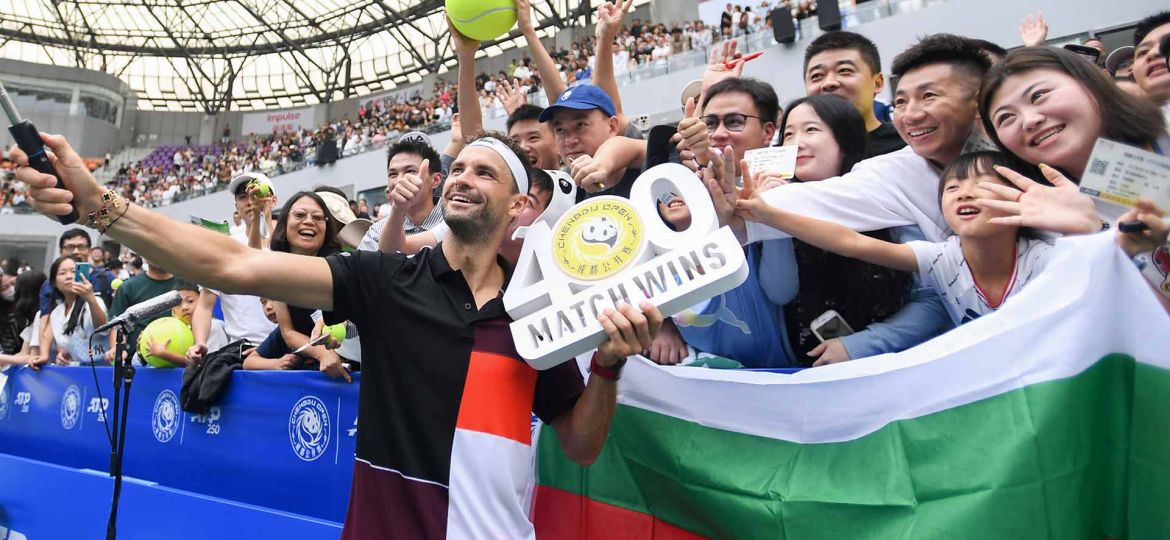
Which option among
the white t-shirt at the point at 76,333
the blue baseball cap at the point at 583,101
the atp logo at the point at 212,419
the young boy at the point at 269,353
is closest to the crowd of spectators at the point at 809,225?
A: the blue baseball cap at the point at 583,101

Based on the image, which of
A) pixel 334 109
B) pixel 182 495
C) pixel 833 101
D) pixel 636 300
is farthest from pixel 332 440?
pixel 334 109

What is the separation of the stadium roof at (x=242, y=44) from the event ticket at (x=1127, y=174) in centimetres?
2730

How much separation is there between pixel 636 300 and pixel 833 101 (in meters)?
1.17

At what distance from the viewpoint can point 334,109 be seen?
3334cm

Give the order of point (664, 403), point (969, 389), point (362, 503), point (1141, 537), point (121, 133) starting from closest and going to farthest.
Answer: point (1141, 537), point (969, 389), point (362, 503), point (664, 403), point (121, 133)

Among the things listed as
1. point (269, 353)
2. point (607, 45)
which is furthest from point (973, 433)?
point (269, 353)

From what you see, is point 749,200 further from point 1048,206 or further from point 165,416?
point 165,416

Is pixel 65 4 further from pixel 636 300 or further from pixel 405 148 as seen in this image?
pixel 636 300

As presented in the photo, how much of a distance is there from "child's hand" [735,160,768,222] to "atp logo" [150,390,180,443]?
3454mm

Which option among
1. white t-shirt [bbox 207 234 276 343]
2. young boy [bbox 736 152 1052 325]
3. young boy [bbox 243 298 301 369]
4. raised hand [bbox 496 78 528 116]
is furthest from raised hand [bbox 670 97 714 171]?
white t-shirt [bbox 207 234 276 343]

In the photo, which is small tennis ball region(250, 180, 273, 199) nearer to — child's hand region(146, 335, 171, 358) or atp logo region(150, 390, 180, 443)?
child's hand region(146, 335, 171, 358)

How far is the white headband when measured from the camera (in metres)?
2.09

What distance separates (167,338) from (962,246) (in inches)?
164

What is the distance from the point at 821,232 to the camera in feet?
5.91
